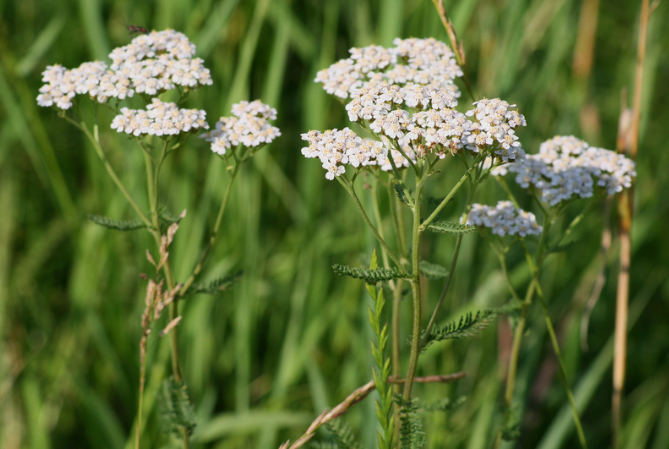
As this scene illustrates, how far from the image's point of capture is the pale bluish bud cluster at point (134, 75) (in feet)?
6.99

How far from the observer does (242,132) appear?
85.8 inches

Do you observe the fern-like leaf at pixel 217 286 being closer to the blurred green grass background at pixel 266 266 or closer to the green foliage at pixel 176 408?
the green foliage at pixel 176 408

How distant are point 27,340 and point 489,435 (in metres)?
2.46

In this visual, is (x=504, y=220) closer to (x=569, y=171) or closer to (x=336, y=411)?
(x=569, y=171)

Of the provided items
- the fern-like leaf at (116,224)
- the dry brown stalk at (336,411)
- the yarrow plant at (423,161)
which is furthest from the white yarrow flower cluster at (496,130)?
the fern-like leaf at (116,224)

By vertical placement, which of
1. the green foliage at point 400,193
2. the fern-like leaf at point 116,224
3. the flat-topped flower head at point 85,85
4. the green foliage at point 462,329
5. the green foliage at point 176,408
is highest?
the flat-topped flower head at point 85,85

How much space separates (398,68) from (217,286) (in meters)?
0.97

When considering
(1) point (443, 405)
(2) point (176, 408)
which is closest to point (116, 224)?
(2) point (176, 408)

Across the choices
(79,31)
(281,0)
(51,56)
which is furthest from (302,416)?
(79,31)

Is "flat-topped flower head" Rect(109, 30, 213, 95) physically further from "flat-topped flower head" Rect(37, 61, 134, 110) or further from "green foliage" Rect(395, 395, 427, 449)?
"green foliage" Rect(395, 395, 427, 449)

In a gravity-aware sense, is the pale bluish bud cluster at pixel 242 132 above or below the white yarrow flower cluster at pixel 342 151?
above

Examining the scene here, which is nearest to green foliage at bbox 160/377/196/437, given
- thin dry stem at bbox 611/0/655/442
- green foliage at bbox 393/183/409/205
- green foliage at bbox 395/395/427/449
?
green foliage at bbox 395/395/427/449

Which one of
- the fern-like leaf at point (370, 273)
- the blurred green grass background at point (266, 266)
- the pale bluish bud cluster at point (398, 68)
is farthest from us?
the blurred green grass background at point (266, 266)

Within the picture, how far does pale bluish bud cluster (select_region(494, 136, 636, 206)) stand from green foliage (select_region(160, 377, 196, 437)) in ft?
4.16
